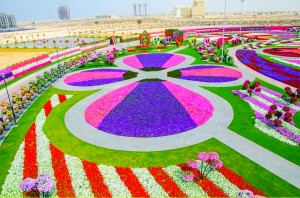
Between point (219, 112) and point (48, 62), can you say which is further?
point (48, 62)

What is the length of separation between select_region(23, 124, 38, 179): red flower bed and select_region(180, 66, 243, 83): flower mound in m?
23.1

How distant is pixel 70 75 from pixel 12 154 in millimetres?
24201

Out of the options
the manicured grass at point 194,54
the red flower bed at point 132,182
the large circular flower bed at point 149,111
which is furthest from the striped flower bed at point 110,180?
the manicured grass at point 194,54

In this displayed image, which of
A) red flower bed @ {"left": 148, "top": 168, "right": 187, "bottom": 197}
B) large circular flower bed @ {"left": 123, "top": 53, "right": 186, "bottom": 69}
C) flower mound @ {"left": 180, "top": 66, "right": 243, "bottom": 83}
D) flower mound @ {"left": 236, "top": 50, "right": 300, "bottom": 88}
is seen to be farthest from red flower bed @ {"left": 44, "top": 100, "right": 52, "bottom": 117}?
flower mound @ {"left": 236, "top": 50, "right": 300, "bottom": 88}

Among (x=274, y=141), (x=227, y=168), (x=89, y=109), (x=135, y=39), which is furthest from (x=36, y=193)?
(x=135, y=39)

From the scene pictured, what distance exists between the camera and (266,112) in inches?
987

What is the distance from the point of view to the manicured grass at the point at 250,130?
18.3m

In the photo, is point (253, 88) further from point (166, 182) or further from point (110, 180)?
point (110, 180)

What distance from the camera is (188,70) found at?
137 ft

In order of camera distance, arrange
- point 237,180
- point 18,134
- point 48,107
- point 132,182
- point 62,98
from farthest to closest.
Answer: point 62,98
point 48,107
point 18,134
point 132,182
point 237,180

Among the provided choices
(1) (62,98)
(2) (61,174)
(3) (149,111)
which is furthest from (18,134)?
(3) (149,111)

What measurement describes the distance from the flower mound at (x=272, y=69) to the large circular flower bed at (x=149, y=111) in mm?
14974

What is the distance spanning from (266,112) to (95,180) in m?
18.4

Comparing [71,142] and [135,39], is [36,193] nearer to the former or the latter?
[71,142]
